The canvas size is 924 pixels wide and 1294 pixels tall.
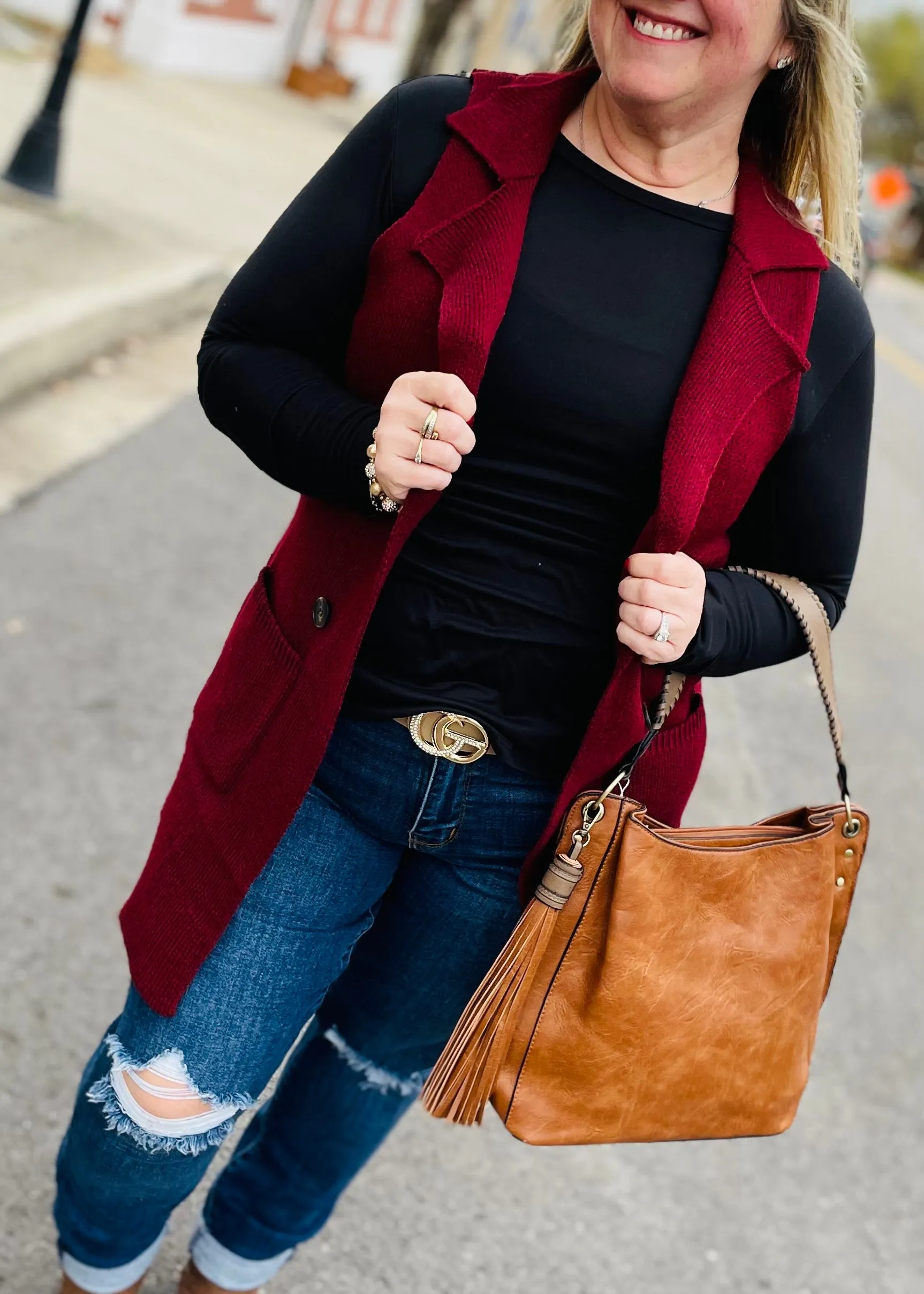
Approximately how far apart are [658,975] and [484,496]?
62 centimetres

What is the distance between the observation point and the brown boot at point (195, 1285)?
7.38ft

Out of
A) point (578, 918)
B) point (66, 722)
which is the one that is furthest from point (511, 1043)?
point (66, 722)

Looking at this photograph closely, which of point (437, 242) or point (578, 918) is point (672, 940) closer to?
point (578, 918)

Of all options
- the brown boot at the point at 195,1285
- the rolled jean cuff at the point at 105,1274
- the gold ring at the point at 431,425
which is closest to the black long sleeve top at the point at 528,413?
the gold ring at the point at 431,425

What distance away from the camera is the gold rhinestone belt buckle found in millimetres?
1800

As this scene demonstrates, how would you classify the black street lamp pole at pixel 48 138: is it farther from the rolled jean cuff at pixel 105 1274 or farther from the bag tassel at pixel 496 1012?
the bag tassel at pixel 496 1012

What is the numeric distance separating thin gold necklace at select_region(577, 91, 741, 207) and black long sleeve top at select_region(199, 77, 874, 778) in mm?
21

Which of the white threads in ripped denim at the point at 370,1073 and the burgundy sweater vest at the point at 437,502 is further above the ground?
the burgundy sweater vest at the point at 437,502

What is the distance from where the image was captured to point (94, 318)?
265 inches

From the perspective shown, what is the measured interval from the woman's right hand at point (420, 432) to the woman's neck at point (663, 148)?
15.6 inches

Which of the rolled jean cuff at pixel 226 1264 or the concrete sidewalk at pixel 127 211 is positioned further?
the concrete sidewalk at pixel 127 211

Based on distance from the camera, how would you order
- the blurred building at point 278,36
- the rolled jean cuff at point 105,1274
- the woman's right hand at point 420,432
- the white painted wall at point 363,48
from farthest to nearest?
the white painted wall at point 363,48
the blurred building at point 278,36
the rolled jean cuff at point 105,1274
the woman's right hand at point 420,432

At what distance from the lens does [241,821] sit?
1.83 meters

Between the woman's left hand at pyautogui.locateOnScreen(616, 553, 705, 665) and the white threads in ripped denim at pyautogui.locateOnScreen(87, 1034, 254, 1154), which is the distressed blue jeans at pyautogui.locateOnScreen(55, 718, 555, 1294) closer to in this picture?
the white threads in ripped denim at pyautogui.locateOnScreen(87, 1034, 254, 1154)
